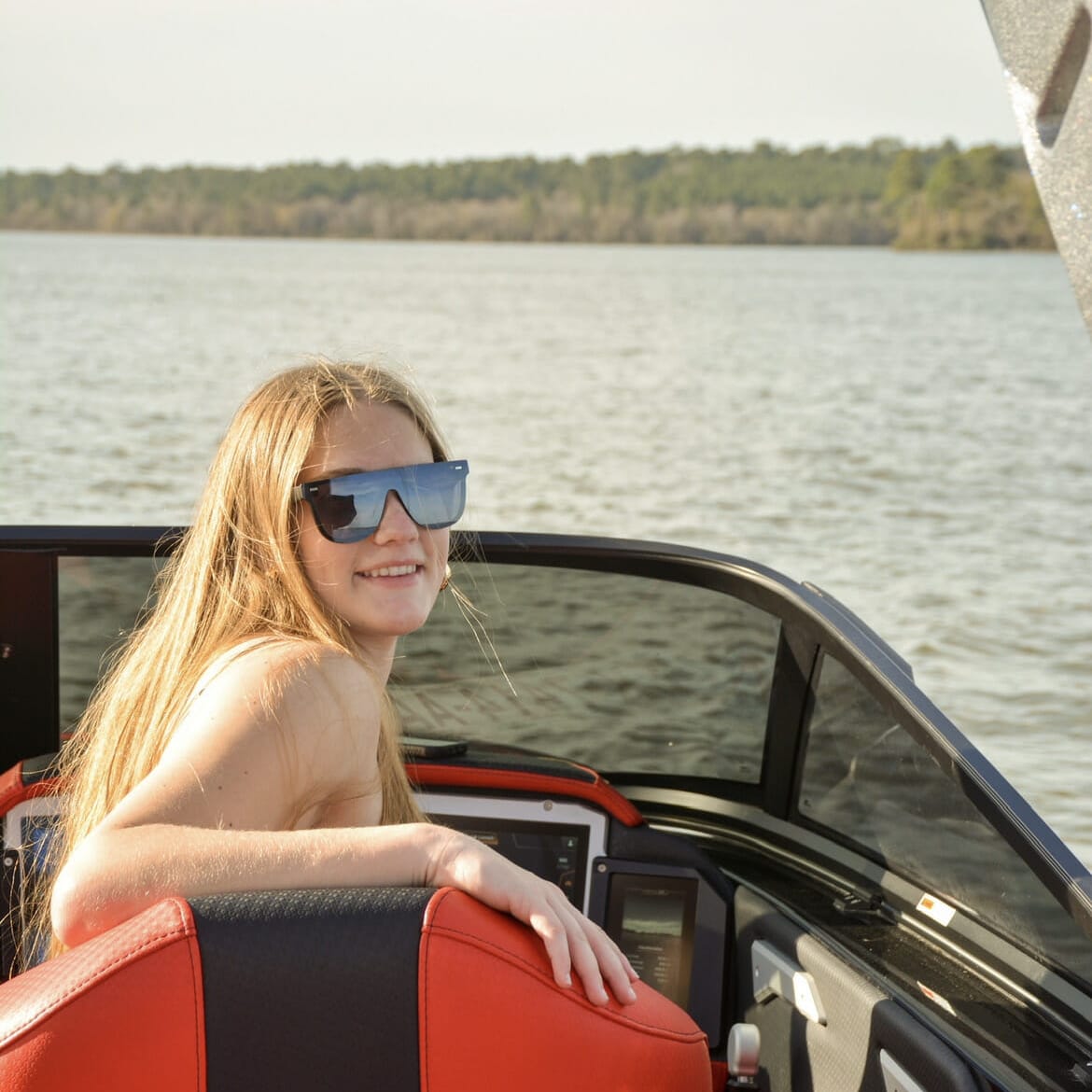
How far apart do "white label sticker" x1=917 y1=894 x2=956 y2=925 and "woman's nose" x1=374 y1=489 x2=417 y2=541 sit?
1.30m

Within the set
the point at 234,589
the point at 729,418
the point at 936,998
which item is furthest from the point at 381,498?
the point at 729,418

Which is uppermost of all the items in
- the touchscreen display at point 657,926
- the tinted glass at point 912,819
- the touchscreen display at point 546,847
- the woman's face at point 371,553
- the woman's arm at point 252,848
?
the woman's face at point 371,553

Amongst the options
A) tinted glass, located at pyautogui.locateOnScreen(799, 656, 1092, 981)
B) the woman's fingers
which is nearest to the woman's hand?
the woman's fingers

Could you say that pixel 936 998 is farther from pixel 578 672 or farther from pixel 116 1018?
pixel 578 672

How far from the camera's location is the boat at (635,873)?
1288mm

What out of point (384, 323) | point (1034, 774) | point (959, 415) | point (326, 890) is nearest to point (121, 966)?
point (326, 890)

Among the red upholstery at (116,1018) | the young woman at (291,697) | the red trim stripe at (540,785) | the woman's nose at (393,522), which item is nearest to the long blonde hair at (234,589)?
the young woman at (291,697)

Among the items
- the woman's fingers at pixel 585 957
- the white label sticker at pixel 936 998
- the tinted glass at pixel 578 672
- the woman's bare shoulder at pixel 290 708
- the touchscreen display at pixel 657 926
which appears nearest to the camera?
the woman's fingers at pixel 585 957

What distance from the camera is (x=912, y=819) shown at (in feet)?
9.03

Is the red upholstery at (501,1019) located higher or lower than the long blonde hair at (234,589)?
lower

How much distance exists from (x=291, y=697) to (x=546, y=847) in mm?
1611

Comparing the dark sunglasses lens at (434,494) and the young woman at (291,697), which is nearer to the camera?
the young woman at (291,697)

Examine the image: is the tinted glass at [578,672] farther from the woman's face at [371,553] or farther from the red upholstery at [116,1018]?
the red upholstery at [116,1018]

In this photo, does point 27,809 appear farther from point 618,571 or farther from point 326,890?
point 326,890
